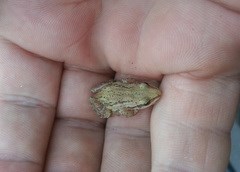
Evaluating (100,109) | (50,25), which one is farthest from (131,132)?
(50,25)

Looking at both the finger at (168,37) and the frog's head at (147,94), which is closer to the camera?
the finger at (168,37)

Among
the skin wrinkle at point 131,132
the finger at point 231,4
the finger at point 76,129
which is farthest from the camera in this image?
the skin wrinkle at point 131,132

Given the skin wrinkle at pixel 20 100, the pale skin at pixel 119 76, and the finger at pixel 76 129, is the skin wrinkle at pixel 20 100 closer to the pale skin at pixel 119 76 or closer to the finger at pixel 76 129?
the pale skin at pixel 119 76

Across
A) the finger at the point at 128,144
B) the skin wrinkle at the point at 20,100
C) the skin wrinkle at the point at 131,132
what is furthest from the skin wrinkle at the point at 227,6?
the skin wrinkle at the point at 20,100

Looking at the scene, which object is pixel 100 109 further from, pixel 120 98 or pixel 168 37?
pixel 168 37

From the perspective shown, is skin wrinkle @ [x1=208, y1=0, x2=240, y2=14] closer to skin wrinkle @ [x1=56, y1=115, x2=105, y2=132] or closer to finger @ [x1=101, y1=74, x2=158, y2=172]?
finger @ [x1=101, y1=74, x2=158, y2=172]
